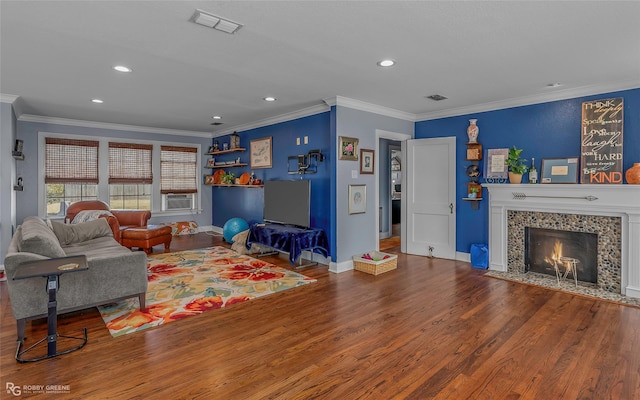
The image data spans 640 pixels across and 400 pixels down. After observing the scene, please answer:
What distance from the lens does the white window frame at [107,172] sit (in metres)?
6.45

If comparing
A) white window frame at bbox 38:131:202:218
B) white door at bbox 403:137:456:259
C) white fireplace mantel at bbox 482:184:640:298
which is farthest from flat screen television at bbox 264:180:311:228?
white window frame at bbox 38:131:202:218

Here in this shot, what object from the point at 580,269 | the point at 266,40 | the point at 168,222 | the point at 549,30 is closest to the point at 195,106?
the point at 266,40

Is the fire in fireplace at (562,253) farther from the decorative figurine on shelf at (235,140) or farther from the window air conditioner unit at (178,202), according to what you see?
the window air conditioner unit at (178,202)

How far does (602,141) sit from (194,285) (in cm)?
528

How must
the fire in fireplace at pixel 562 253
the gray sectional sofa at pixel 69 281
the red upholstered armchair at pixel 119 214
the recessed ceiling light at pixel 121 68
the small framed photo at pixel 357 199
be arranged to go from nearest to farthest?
the gray sectional sofa at pixel 69 281
the recessed ceiling light at pixel 121 68
the fire in fireplace at pixel 562 253
the small framed photo at pixel 357 199
the red upholstered armchair at pixel 119 214

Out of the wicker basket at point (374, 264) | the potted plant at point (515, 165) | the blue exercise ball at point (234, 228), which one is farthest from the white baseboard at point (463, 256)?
the blue exercise ball at point (234, 228)

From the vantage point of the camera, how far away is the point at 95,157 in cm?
706

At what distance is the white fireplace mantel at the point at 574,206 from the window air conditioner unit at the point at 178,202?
21.5 feet

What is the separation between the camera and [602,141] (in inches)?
166

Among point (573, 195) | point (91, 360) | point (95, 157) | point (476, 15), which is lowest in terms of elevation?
point (91, 360)

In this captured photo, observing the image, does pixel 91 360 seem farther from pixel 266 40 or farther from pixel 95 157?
pixel 95 157

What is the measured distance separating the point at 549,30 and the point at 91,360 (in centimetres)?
424

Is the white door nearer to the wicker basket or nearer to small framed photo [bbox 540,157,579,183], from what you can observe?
the wicker basket

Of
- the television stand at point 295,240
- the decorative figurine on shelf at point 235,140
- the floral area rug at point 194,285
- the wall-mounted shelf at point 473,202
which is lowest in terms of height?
the floral area rug at point 194,285
